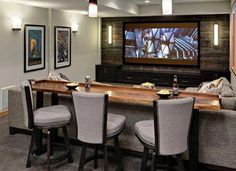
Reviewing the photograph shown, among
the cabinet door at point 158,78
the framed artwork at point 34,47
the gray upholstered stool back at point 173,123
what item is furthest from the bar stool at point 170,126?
the cabinet door at point 158,78

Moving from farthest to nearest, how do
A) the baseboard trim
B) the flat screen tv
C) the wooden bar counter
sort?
the flat screen tv
the baseboard trim
the wooden bar counter

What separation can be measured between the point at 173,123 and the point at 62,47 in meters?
5.75

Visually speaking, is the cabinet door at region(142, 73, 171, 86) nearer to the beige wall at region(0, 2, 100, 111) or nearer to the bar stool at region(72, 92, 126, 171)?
the beige wall at region(0, 2, 100, 111)

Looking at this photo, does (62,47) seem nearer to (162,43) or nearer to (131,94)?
(162,43)

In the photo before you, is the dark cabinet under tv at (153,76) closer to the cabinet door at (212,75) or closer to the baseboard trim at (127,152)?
the cabinet door at (212,75)

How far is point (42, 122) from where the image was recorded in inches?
127

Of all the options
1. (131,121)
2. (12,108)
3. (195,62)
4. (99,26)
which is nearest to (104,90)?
(131,121)

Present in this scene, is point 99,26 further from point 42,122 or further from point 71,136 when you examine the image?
point 42,122

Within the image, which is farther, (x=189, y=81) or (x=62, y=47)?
(x=189, y=81)

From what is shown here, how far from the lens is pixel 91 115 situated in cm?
291

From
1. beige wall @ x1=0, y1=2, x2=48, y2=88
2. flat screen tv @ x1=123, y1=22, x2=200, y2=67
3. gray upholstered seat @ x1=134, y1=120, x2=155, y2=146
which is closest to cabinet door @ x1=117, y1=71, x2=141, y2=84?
flat screen tv @ x1=123, y1=22, x2=200, y2=67

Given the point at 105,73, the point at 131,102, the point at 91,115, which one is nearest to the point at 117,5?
the point at 105,73

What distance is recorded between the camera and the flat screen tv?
29.6 ft

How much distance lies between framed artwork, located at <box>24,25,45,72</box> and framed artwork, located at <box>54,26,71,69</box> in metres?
0.53
